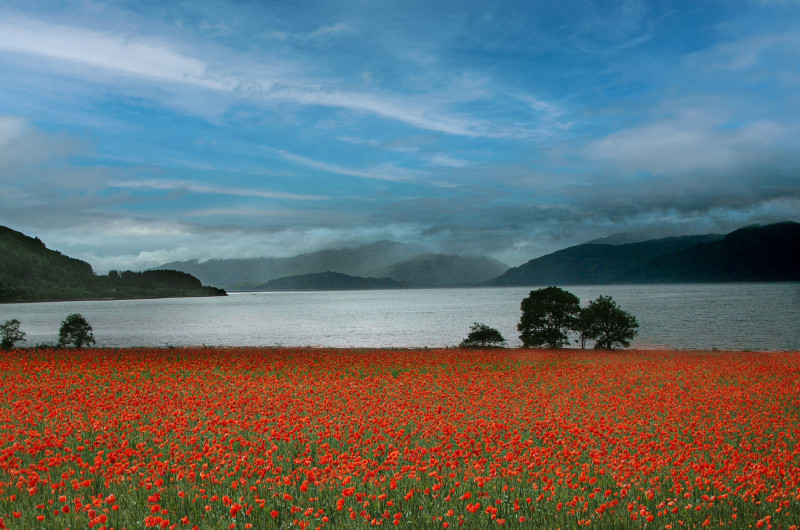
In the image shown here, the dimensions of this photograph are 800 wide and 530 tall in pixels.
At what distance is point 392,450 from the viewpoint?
965 centimetres

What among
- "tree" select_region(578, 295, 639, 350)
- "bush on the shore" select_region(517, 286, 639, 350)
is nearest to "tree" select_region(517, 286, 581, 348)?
"bush on the shore" select_region(517, 286, 639, 350)

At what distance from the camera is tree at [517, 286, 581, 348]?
39656 mm

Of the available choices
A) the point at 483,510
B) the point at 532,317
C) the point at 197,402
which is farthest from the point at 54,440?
the point at 532,317

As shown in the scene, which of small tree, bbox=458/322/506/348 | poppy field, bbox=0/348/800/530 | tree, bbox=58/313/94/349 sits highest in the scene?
tree, bbox=58/313/94/349

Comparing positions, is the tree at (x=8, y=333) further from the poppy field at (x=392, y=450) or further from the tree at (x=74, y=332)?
the poppy field at (x=392, y=450)

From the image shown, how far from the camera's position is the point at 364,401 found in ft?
45.3

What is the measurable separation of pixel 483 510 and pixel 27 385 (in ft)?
48.1

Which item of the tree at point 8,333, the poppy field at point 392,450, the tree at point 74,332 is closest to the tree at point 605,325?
the poppy field at point 392,450

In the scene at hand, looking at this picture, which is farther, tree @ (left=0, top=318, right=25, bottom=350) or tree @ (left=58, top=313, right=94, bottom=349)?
tree @ (left=58, top=313, right=94, bottom=349)

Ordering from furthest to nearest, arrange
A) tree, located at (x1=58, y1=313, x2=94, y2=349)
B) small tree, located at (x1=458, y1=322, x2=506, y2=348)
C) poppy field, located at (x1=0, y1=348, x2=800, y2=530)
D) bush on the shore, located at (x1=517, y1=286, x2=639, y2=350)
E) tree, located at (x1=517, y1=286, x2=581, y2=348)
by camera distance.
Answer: tree, located at (x1=517, y1=286, x2=581, y2=348)
bush on the shore, located at (x1=517, y1=286, x2=639, y2=350)
small tree, located at (x1=458, y1=322, x2=506, y2=348)
tree, located at (x1=58, y1=313, x2=94, y2=349)
poppy field, located at (x1=0, y1=348, x2=800, y2=530)

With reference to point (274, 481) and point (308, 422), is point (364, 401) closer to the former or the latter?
point (308, 422)

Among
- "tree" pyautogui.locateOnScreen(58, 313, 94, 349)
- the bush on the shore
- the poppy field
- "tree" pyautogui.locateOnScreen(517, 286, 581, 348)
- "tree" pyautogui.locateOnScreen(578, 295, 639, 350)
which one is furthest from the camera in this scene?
"tree" pyautogui.locateOnScreen(517, 286, 581, 348)

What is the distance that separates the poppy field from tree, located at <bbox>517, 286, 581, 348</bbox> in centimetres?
1953

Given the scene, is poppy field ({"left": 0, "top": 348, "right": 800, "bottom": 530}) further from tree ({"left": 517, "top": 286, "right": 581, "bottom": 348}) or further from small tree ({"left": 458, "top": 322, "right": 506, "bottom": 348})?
tree ({"left": 517, "top": 286, "right": 581, "bottom": 348})
